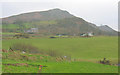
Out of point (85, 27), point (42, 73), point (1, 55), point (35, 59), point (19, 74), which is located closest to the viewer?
point (19, 74)

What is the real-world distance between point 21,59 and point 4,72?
8713mm

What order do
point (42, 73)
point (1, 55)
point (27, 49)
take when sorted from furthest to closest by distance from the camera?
point (27, 49)
point (1, 55)
point (42, 73)

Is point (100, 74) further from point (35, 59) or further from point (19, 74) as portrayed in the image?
point (35, 59)

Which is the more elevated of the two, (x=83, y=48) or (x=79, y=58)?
(x=83, y=48)

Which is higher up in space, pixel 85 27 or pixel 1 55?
pixel 85 27

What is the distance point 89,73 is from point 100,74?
42.2 inches

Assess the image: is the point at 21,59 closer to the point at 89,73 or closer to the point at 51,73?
the point at 51,73

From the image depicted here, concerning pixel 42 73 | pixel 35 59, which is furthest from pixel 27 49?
pixel 42 73

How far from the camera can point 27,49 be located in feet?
110

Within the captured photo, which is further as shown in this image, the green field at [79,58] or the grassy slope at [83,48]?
the grassy slope at [83,48]

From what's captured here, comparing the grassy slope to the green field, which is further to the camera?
the grassy slope

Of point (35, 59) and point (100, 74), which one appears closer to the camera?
point (100, 74)

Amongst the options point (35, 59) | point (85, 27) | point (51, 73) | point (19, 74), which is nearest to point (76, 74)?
point (51, 73)

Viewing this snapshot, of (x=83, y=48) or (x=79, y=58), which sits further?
(x=83, y=48)
